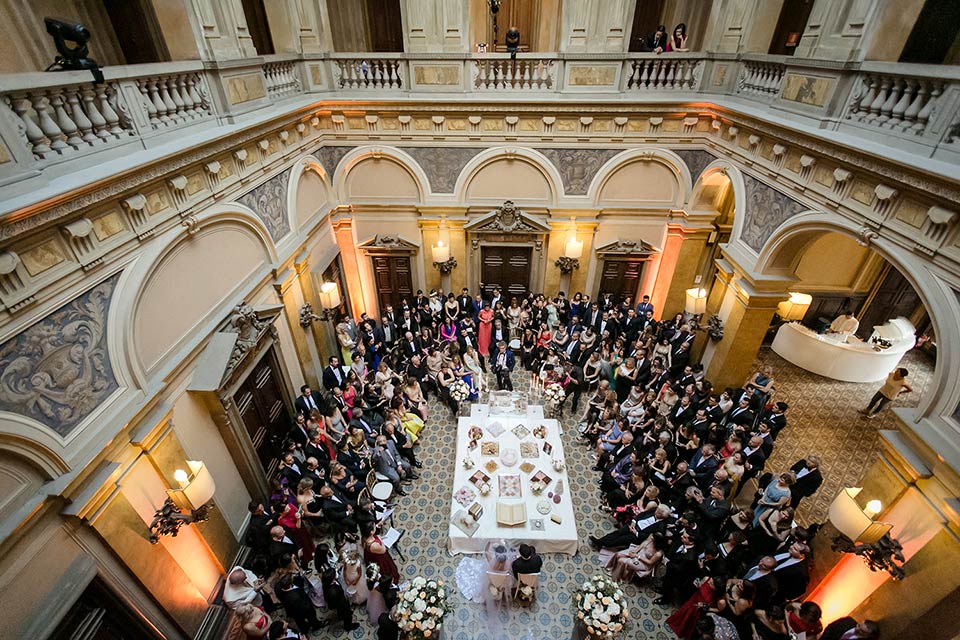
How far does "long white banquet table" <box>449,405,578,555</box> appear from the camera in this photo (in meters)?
6.73

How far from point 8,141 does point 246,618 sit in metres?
5.21

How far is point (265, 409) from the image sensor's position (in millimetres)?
7715

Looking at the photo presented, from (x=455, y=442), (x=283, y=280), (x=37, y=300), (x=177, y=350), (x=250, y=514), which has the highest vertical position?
(x=37, y=300)

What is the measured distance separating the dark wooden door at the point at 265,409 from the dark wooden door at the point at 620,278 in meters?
8.47

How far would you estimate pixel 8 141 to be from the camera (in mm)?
3520

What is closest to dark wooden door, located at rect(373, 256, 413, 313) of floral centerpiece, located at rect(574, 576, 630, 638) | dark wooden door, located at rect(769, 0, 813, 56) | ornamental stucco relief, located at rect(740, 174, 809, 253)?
ornamental stucco relief, located at rect(740, 174, 809, 253)

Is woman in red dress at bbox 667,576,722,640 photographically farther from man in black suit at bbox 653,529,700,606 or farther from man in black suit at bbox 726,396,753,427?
man in black suit at bbox 726,396,753,427

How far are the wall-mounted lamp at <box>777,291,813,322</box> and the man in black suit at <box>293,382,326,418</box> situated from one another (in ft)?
33.0

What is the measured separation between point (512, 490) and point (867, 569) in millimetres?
4580

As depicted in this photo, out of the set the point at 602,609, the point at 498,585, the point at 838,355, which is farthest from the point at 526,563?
the point at 838,355

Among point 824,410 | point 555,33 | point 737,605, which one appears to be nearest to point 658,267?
point 824,410

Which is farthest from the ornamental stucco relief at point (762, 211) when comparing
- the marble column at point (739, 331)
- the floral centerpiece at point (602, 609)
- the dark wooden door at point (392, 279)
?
the dark wooden door at point (392, 279)

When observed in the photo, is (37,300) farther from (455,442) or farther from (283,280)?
(455,442)

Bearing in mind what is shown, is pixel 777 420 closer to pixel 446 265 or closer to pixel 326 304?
pixel 446 265
